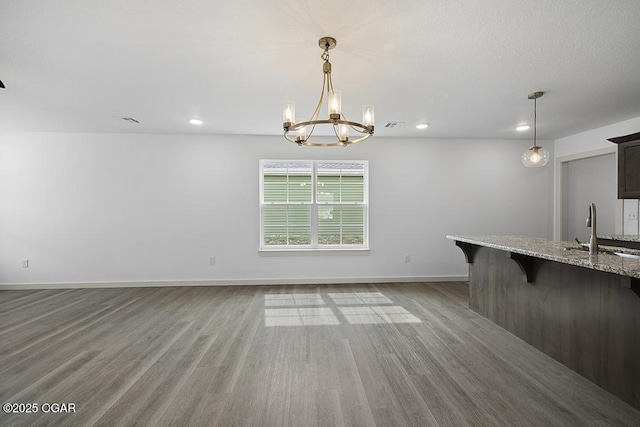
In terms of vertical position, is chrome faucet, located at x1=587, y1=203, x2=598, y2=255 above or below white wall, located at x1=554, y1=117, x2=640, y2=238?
below

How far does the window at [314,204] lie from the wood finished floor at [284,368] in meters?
1.48

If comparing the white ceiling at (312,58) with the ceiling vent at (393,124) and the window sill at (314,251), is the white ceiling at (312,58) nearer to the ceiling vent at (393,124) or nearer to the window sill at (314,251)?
the ceiling vent at (393,124)

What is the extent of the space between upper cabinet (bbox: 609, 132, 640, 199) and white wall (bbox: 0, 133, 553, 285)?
148 centimetres

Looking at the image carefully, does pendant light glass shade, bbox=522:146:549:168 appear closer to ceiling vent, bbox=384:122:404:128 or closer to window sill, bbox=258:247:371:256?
ceiling vent, bbox=384:122:404:128

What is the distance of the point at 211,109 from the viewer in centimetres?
373

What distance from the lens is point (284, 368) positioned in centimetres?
237

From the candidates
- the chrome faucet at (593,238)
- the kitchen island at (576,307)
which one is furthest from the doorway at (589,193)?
the chrome faucet at (593,238)

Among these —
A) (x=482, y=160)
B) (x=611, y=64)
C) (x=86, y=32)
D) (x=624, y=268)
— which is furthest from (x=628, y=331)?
(x=86, y=32)

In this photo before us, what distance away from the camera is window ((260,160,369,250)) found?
16.9ft

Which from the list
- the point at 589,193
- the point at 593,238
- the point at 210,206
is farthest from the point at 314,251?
the point at 589,193

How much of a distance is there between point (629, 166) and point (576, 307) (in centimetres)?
271

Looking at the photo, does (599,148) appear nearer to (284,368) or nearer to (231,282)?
(284,368)

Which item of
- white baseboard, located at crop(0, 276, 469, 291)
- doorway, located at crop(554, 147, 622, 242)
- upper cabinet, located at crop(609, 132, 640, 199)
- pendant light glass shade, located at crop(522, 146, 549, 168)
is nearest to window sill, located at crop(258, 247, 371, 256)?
white baseboard, located at crop(0, 276, 469, 291)

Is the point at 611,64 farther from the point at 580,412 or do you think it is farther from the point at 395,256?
the point at 395,256
